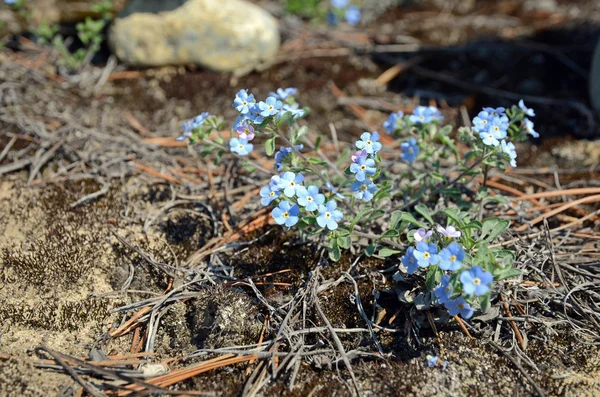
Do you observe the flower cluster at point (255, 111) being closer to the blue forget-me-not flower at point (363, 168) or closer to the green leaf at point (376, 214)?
the blue forget-me-not flower at point (363, 168)

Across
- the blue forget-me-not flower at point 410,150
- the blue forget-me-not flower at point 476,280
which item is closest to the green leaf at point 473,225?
the blue forget-me-not flower at point 476,280

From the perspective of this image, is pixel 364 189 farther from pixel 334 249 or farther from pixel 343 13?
pixel 343 13

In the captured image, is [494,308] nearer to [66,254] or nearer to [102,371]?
[102,371]

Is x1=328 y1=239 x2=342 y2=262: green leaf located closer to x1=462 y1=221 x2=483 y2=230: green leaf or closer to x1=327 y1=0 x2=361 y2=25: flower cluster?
x1=462 y1=221 x2=483 y2=230: green leaf

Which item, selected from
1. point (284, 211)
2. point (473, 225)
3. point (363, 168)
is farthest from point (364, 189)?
Result: point (473, 225)

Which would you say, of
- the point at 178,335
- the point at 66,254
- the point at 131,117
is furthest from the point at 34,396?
the point at 131,117

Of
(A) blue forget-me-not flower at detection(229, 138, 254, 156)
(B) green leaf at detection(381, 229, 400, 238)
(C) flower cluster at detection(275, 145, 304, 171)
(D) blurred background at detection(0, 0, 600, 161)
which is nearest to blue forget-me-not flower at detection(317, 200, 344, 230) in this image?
(B) green leaf at detection(381, 229, 400, 238)

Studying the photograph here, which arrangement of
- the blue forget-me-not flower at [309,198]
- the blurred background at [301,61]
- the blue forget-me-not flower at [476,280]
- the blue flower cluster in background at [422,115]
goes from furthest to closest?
the blurred background at [301,61]
the blue flower cluster in background at [422,115]
the blue forget-me-not flower at [309,198]
the blue forget-me-not flower at [476,280]
